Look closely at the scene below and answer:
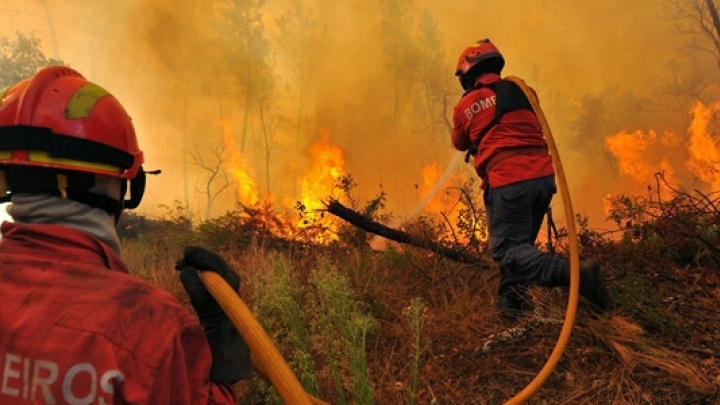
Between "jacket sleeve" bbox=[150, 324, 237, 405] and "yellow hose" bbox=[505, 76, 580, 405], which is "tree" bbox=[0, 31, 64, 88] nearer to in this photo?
"yellow hose" bbox=[505, 76, 580, 405]

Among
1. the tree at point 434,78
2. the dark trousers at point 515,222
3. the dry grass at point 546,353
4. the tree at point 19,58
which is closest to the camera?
the dry grass at point 546,353

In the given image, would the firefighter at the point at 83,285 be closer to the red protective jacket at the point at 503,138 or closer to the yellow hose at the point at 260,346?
the yellow hose at the point at 260,346

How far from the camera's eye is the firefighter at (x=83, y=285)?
38.7 inches

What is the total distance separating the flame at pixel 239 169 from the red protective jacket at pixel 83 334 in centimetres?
1232

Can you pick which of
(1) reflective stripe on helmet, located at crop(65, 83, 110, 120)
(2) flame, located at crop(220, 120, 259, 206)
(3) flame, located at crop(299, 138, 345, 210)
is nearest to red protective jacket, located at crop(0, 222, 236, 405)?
(1) reflective stripe on helmet, located at crop(65, 83, 110, 120)

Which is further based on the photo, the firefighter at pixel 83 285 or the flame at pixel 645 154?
the flame at pixel 645 154

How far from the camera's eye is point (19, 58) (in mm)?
13359

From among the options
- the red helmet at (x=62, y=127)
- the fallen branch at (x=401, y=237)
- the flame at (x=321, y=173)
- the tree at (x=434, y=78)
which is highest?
the tree at (x=434, y=78)

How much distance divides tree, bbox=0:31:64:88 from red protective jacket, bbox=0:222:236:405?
46.9 feet

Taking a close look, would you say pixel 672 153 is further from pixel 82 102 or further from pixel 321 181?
pixel 82 102

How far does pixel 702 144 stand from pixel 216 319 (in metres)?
12.7

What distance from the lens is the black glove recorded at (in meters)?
1.29

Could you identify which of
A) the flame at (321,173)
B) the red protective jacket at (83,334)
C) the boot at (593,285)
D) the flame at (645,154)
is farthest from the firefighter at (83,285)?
the flame at (645,154)

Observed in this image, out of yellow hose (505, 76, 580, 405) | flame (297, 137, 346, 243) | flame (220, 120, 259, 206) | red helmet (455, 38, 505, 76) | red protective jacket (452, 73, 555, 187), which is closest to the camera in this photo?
yellow hose (505, 76, 580, 405)
